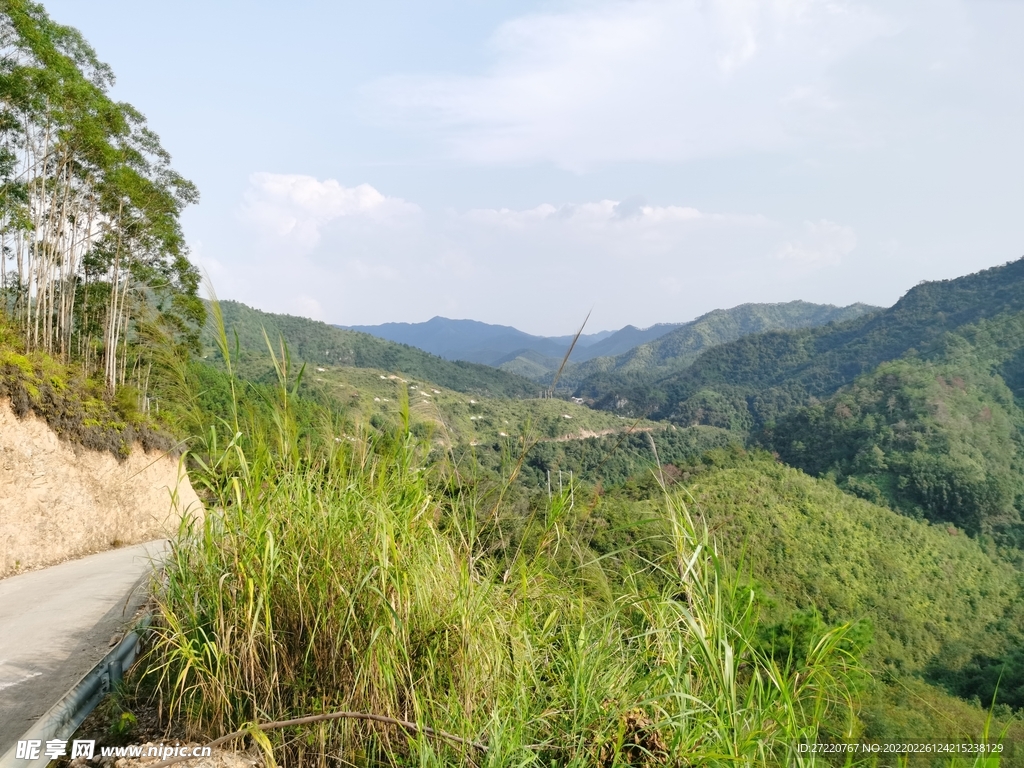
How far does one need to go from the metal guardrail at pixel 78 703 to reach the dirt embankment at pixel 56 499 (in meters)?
4.29

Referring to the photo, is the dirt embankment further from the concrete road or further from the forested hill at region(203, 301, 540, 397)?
the forested hill at region(203, 301, 540, 397)

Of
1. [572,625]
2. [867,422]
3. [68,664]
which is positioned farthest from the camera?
[867,422]

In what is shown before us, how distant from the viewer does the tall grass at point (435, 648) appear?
1.96 m

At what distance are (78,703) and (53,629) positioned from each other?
2.19m

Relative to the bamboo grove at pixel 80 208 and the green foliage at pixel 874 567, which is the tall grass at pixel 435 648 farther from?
the green foliage at pixel 874 567

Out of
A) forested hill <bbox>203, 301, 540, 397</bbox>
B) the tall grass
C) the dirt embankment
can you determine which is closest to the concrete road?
the tall grass

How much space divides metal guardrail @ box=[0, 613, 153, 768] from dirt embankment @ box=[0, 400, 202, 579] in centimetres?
429

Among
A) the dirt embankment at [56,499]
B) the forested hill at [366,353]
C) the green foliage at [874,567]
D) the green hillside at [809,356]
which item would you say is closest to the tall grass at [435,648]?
the dirt embankment at [56,499]

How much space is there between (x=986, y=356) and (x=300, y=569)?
8104cm

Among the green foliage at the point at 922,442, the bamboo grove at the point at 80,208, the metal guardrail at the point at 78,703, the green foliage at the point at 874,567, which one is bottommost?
the green foliage at the point at 874,567

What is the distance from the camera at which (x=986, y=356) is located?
66.0 metres

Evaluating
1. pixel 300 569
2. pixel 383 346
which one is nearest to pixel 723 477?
pixel 300 569

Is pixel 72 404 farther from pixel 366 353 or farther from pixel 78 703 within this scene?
pixel 366 353

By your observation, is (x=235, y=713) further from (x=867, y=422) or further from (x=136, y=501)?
(x=867, y=422)
